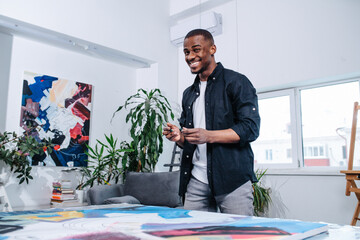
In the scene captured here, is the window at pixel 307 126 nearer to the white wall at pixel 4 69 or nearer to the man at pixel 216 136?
the man at pixel 216 136

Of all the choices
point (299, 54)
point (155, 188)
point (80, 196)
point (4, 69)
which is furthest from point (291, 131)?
point (4, 69)

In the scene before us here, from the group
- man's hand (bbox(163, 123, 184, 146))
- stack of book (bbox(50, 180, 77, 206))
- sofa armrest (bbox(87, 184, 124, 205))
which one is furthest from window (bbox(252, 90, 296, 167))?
man's hand (bbox(163, 123, 184, 146))

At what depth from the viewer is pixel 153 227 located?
73 centimetres

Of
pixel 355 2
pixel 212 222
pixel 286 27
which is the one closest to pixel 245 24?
pixel 286 27

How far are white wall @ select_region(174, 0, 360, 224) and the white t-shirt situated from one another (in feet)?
7.70

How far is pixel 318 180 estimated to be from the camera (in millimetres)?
3385

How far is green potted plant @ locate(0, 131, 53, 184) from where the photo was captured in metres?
3.04

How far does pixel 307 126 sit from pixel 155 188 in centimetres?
194

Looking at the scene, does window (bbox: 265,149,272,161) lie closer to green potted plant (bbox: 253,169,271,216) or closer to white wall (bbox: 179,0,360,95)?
green potted plant (bbox: 253,169,271,216)

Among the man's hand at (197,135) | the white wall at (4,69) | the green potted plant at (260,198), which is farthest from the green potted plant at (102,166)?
the man's hand at (197,135)

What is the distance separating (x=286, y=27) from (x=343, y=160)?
167cm

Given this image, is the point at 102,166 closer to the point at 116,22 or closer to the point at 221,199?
the point at 116,22

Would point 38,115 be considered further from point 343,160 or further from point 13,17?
point 343,160

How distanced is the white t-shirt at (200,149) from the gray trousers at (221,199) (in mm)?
32
